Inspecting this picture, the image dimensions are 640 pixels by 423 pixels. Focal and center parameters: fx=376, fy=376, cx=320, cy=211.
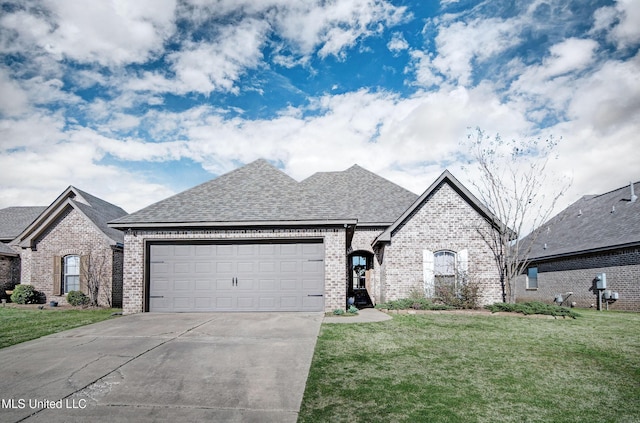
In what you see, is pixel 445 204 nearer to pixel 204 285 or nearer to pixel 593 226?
pixel 204 285

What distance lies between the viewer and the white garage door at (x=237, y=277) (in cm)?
1320

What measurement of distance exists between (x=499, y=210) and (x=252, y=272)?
10.9m

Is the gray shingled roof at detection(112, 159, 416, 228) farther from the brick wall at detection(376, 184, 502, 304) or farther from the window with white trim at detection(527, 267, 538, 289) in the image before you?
the window with white trim at detection(527, 267, 538, 289)

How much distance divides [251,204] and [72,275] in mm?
10707

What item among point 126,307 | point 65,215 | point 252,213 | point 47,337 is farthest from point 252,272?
point 65,215

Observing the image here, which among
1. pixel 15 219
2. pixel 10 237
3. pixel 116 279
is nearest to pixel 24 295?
pixel 116 279

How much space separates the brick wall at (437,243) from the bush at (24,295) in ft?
54.4

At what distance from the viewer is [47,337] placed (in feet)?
30.4

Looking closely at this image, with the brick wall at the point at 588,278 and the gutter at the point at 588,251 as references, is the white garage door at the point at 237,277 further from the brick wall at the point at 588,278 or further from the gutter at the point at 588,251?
the brick wall at the point at 588,278

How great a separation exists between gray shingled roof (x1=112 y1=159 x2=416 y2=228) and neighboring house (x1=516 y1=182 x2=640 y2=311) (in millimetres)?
10038

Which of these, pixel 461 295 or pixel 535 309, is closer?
pixel 535 309

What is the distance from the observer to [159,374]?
248 inches

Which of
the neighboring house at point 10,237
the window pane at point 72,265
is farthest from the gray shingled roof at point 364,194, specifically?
the neighboring house at point 10,237

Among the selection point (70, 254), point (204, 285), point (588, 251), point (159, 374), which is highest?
point (70, 254)
